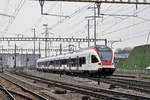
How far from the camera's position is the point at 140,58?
48.9 meters

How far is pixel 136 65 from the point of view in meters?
47.3

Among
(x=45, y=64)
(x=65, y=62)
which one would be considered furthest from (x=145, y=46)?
(x=45, y=64)

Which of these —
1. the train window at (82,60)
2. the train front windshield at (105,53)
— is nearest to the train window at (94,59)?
the train front windshield at (105,53)

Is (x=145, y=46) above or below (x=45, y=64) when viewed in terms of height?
above

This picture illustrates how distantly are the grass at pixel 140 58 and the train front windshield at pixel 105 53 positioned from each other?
57.8ft

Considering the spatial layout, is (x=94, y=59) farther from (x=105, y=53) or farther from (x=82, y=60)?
(x=82, y=60)

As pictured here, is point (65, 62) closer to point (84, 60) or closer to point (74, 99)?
point (84, 60)

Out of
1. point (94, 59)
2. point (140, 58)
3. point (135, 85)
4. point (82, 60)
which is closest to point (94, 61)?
point (94, 59)

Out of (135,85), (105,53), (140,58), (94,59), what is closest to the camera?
(135,85)

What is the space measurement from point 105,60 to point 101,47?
69.6 inches

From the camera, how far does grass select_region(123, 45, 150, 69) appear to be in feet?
150

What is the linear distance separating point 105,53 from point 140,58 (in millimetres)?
22477


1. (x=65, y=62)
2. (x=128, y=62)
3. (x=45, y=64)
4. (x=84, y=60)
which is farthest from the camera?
(x=45, y=64)

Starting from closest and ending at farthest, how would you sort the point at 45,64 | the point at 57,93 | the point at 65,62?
the point at 57,93 → the point at 65,62 → the point at 45,64
